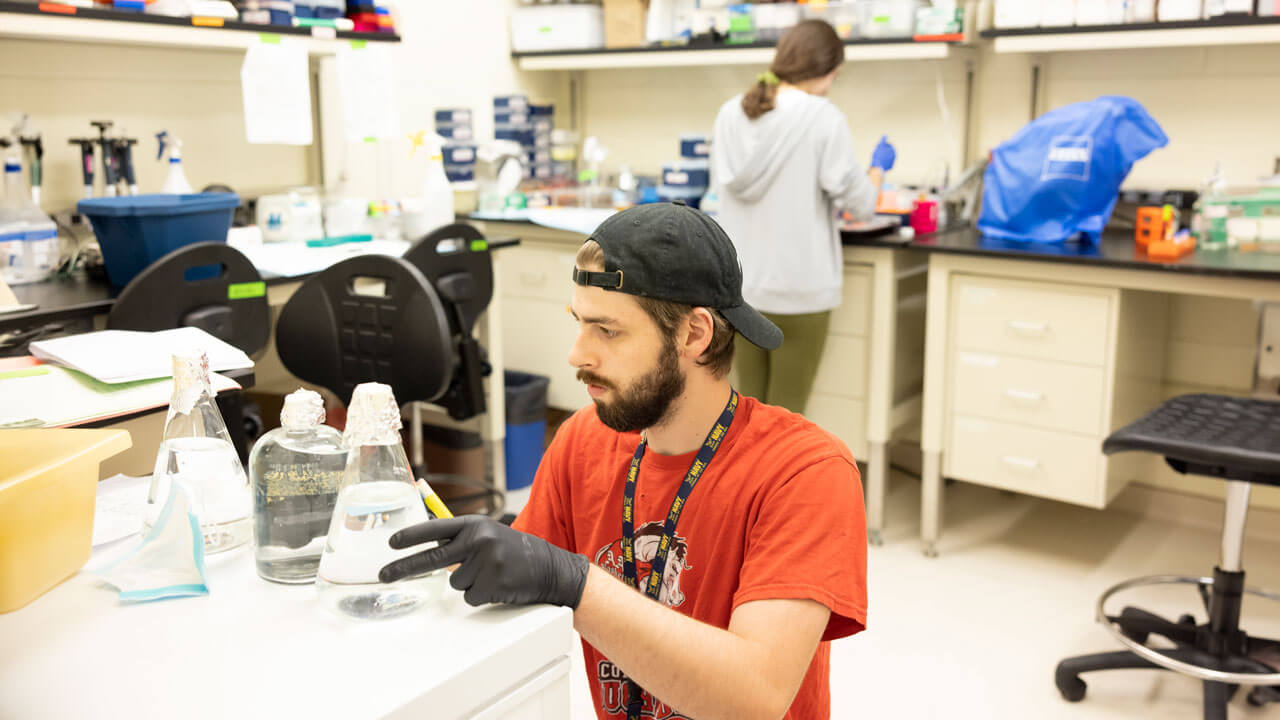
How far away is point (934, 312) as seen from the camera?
303 centimetres

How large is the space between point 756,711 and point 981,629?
1.91m

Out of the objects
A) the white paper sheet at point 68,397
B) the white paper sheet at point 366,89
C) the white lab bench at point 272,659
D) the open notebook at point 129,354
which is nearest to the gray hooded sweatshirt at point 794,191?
the white paper sheet at point 366,89

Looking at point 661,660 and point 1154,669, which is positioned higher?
point 661,660

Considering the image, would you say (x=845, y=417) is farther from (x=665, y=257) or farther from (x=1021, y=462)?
(x=665, y=257)

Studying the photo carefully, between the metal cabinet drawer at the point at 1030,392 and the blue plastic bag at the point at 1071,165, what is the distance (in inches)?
15.1

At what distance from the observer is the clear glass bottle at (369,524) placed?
0.90 meters

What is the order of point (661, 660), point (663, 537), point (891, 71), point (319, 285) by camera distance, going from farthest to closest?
point (891, 71) < point (319, 285) < point (663, 537) < point (661, 660)

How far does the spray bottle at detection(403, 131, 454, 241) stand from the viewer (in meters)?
3.47

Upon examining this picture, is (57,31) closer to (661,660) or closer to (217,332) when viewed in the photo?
(217,332)

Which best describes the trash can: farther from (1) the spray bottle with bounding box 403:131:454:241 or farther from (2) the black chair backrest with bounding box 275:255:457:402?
(2) the black chair backrest with bounding box 275:255:457:402

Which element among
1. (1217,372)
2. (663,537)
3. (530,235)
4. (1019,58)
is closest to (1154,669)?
(1217,372)

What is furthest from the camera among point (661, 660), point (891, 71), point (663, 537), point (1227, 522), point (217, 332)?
point (891, 71)

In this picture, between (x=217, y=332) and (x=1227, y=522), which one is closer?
(x=1227, y=522)

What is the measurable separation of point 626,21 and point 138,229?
224cm
